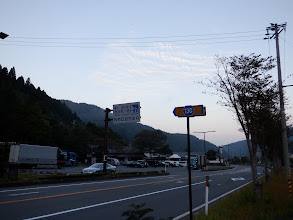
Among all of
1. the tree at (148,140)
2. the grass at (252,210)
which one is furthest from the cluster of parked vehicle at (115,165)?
the tree at (148,140)

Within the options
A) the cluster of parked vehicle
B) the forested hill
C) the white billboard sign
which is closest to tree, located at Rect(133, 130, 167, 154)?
the cluster of parked vehicle

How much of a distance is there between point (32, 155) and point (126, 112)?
17.9 metres

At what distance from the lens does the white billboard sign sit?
24.5 meters

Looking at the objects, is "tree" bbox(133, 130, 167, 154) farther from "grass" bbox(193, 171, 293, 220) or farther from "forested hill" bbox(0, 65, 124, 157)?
"grass" bbox(193, 171, 293, 220)

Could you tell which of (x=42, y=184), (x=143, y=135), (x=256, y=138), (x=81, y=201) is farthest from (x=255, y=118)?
(x=143, y=135)

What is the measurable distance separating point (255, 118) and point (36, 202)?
400 inches

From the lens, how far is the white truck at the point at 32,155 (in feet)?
109

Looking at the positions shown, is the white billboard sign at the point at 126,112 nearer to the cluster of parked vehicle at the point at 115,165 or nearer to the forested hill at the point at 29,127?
the cluster of parked vehicle at the point at 115,165

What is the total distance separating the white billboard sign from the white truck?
50.8ft

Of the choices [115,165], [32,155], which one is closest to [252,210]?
[32,155]

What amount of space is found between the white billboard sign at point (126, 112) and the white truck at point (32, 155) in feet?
50.8

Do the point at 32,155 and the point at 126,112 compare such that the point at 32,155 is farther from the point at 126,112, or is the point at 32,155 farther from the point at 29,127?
the point at 126,112

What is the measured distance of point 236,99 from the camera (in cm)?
1231

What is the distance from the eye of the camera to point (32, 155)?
35.1 metres
